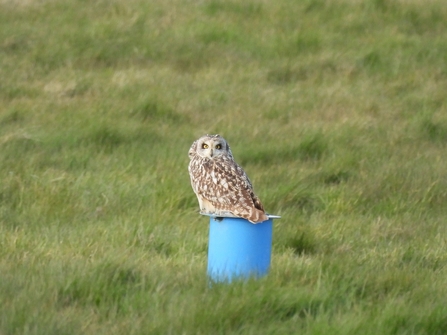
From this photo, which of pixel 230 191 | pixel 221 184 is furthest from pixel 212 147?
pixel 230 191

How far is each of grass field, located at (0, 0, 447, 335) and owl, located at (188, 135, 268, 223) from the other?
32cm

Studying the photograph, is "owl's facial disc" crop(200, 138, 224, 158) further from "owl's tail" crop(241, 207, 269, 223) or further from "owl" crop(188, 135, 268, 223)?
"owl's tail" crop(241, 207, 269, 223)

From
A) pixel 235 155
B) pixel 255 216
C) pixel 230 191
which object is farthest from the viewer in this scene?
pixel 235 155

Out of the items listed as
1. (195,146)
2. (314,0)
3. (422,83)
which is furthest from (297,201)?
(314,0)

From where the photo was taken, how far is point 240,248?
4672 mm

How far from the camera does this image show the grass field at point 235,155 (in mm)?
4379

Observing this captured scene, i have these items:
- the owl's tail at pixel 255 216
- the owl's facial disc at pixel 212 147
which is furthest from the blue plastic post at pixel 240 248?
the owl's facial disc at pixel 212 147

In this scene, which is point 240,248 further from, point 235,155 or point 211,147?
point 235,155

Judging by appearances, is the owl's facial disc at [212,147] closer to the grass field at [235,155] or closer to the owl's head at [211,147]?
the owl's head at [211,147]

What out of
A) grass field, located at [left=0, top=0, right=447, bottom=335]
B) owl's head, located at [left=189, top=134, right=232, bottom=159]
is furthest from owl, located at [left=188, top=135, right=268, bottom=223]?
grass field, located at [left=0, top=0, right=447, bottom=335]

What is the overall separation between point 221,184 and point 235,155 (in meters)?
2.88

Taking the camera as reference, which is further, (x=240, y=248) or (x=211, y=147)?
(x=211, y=147)

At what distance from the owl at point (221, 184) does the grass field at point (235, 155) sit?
32 centimetres

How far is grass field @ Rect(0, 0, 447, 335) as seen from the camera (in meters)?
4.38
